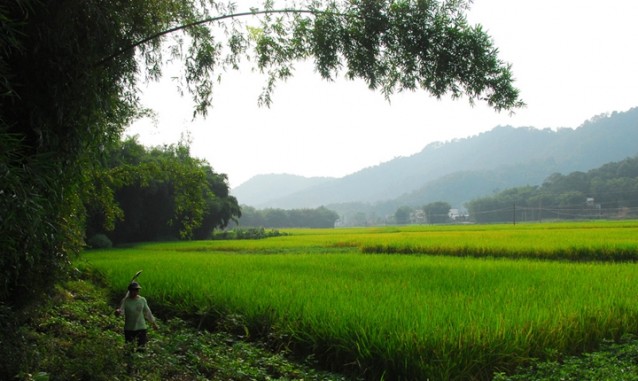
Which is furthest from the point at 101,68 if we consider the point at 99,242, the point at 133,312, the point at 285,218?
the point at 285,218

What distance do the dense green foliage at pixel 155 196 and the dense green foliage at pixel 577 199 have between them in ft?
158

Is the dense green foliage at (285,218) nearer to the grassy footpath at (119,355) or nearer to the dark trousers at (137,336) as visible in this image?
the grassy footpath at (119,355)

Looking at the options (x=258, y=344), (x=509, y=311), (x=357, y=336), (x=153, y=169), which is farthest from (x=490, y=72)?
(x=153, y=169)

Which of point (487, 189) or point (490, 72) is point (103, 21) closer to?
point (490, 72)

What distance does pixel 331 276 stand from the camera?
28.2ft

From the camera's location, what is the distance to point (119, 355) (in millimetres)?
4219

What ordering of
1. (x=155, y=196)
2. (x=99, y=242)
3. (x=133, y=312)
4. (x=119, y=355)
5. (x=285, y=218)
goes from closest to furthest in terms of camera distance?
(x=119, y=355)
(x=133, y=312)
(x=99, y=242)
(x=155, y=196)
(x=285, y=218)

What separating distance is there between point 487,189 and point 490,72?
151663 mm

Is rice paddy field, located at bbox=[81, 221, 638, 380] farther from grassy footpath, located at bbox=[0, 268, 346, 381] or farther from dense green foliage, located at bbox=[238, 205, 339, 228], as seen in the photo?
dense green foliage, located at bbox=[238, 205, 339, 228]

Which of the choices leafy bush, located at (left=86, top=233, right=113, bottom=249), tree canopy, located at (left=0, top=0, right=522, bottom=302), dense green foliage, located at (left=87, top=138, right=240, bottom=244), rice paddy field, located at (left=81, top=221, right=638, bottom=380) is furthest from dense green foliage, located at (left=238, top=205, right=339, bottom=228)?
tree canopy, located at (left=0, top=0, right=522, bottom=302)

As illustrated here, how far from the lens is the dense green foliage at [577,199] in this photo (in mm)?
68375

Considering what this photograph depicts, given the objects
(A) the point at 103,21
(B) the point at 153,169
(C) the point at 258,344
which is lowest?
(C) the point at 258,344

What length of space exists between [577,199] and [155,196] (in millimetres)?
70026

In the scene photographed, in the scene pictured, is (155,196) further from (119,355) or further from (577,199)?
(577,199)
